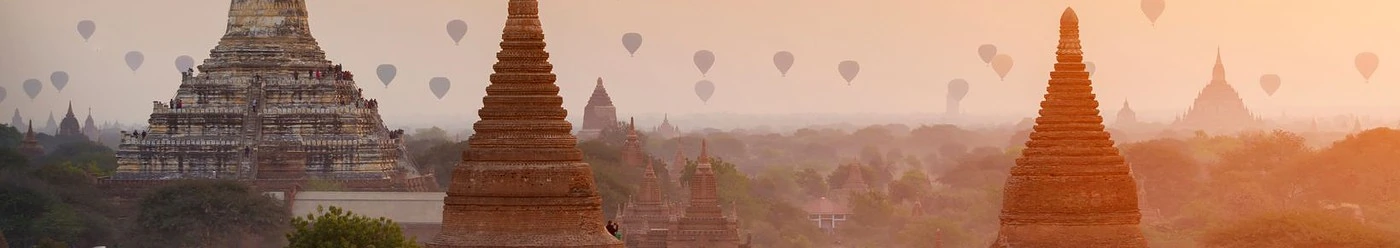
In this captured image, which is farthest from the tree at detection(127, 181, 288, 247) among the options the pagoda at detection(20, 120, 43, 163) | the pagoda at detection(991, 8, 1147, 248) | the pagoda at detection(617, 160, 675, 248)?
the pagoda at detection(991, 8, 1147, 248)

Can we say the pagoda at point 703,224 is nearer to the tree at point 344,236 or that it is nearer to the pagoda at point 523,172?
the tree at point 344,236

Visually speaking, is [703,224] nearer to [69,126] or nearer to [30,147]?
[30,147]

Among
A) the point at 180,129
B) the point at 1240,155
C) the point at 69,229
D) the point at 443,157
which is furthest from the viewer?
the point at 1240,155

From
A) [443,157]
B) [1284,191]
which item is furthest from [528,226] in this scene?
[1284,191]

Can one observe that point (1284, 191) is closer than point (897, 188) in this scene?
Yes

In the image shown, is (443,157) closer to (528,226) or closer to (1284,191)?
(1284,191)

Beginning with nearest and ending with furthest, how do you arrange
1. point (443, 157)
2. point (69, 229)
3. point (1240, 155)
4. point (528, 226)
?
point (528, 226) < point (69, 229) < point (443, 157) < point (1240, 155)

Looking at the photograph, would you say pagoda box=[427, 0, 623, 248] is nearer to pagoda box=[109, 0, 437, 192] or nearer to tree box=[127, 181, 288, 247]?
tree box=[127, 181, 288, 247]

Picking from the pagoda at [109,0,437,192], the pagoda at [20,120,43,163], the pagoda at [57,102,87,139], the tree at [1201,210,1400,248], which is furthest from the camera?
the pagoda at [57,102,87,139]
